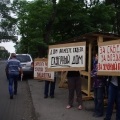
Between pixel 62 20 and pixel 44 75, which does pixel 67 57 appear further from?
pixel 62 20

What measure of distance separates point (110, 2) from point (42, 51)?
10.2 meters

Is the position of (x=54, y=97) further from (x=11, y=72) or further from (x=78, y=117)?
(x=78, y=117)

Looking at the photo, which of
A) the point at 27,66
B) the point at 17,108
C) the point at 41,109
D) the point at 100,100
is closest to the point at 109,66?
the point at 100,100

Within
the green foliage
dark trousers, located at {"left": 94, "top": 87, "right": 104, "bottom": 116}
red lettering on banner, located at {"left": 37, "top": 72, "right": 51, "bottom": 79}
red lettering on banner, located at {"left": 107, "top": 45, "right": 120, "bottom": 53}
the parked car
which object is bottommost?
dark trousers, located at {"left": 94, "top": 87, "right": 104, "bottom": 116}

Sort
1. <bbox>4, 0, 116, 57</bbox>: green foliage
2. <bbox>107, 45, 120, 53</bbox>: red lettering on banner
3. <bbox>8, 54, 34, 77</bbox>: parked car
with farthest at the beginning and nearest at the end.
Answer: <bbox>8, 54, 34, 77</bbox>: parked car, <bbox>4, 0, 116, 57</bbox>: green foliage, <bbox>107, 45, 120, 53</bbox>: red lettering on banner

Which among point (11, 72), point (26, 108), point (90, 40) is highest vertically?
point (90, 40)

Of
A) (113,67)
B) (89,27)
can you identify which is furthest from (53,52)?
(89,27)

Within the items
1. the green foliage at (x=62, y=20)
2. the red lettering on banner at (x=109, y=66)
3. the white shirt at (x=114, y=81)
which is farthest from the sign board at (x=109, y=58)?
the green foliage at (x=62, y=20)

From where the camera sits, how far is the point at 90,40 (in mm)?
12711

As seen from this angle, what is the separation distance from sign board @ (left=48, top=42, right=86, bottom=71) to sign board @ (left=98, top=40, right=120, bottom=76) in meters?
1.23

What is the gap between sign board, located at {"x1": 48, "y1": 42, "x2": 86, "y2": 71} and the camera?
10.9m

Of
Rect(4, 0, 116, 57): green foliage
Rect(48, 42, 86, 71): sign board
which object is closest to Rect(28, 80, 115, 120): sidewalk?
Rect(48, 42, 86, 71): sign board

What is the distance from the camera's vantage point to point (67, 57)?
37.1ft

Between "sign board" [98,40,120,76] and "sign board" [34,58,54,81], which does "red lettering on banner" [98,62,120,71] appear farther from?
"sign board" [34,58,54,81]
